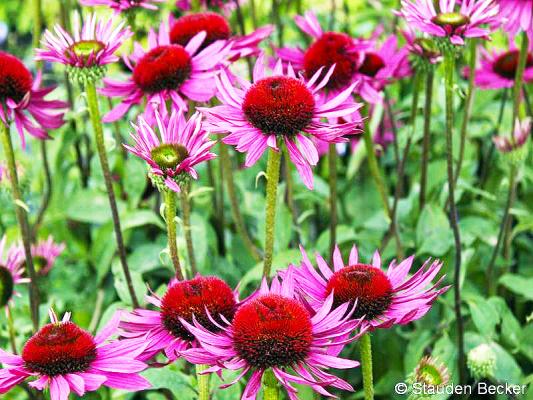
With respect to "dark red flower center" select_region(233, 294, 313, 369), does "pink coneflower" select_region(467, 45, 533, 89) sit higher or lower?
higher

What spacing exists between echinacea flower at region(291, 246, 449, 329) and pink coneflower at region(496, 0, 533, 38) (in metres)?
0.65

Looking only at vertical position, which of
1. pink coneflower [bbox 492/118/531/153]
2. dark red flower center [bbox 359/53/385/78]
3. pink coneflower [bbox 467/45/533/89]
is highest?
dark red flower center [bbox 359/53/385/78]

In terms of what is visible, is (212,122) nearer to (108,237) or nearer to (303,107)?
(303,107)

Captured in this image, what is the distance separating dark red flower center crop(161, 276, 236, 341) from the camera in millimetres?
1011

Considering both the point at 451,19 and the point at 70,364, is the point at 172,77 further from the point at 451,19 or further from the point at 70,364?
the point at 70,364

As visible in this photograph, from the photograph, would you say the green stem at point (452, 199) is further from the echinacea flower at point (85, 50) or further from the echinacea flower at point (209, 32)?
the echinacea flower at point (85, 50)

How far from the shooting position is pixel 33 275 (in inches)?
59.4

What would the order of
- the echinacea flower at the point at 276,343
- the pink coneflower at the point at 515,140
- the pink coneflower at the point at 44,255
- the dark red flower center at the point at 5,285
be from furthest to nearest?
the pink coneflower at the point at 44,255, the pink coneflower at the point at 515,140, the dark red flower center at the point at 5,285, the echinacea flower at the point at 276,343

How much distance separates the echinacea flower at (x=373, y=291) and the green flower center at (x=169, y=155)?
204 mm

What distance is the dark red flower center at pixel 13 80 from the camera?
143 centimetres

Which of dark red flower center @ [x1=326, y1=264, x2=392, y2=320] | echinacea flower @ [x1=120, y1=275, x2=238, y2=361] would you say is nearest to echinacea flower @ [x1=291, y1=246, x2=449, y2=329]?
dark red flower center @ [x1=326, y1=264, x2=392, y2=320]

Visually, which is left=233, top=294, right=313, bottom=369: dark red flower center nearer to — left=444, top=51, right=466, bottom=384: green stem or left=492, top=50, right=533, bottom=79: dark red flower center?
left=444, top=51, right=466, bottom=384: green stem

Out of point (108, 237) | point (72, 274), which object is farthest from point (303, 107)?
point (72, 274)

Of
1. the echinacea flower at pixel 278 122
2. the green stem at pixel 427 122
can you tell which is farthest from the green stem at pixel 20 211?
the green stem at pixel 427 122
